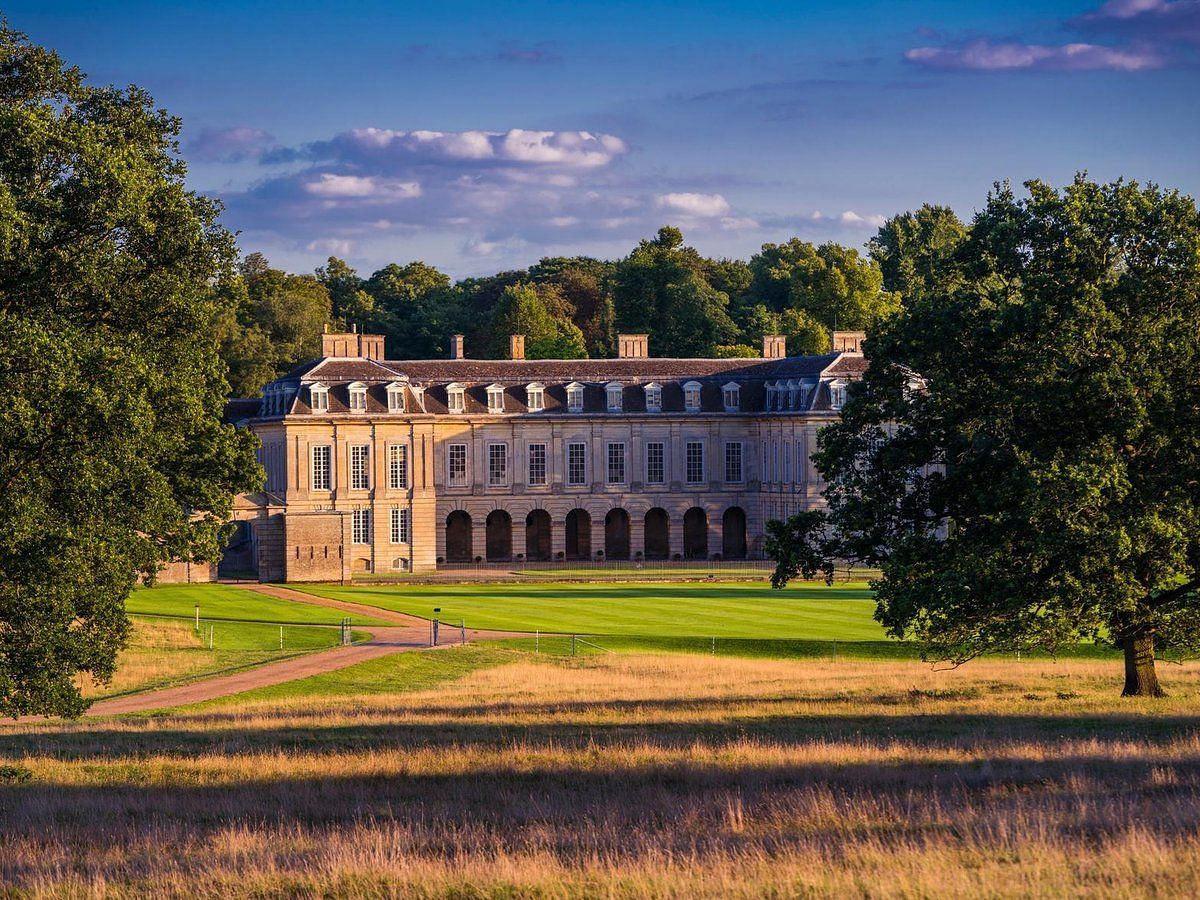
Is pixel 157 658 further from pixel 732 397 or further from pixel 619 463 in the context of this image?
pixel 732 397

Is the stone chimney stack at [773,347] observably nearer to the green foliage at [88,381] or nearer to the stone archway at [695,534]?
the stone archway at [695,534]

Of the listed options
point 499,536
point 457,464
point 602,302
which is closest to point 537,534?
point 499,536

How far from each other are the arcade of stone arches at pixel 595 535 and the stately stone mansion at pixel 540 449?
120 millimetres

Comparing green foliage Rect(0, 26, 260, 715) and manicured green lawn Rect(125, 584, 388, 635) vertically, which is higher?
green foliage Rect(0, 26, 260, 715)

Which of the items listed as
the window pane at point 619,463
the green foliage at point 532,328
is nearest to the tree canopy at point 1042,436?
the window pane at point 619,463

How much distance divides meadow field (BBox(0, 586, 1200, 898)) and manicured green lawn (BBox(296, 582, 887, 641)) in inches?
Answer: 642

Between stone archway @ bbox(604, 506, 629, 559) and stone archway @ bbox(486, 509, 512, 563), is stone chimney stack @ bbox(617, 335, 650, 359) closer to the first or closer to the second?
stone archway @ bbox(604, 506, 629, 559)

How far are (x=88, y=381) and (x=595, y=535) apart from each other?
67.7 metres

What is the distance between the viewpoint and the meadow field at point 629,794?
11922mm

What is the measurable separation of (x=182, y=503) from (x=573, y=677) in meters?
15.1

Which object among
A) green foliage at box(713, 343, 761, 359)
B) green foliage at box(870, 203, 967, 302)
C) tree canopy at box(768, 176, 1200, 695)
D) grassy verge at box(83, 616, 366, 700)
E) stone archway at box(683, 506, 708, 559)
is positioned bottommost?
grassy verge at box(83, 616, 366, 700)

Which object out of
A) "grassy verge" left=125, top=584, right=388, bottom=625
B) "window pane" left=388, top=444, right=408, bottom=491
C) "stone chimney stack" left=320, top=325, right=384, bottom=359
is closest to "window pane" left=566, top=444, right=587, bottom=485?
"window pane" left=388, top=444, right=408, bottom=491

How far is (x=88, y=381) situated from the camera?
62.8 feet

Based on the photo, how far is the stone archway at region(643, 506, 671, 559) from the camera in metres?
89.6
